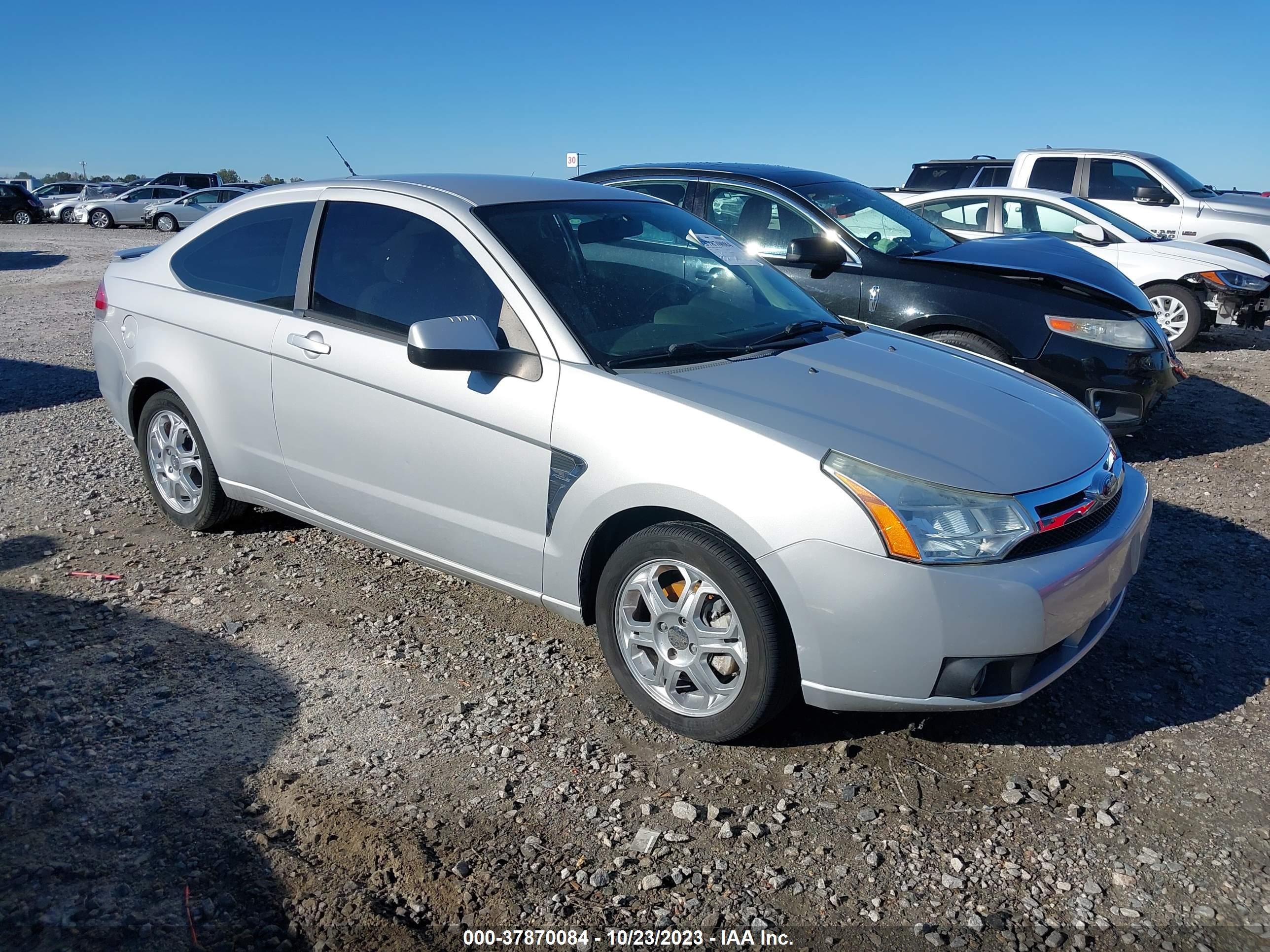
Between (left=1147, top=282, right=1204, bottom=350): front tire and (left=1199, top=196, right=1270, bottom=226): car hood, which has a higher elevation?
(left=1199, top=196, right=1270, bottom=226): car hood

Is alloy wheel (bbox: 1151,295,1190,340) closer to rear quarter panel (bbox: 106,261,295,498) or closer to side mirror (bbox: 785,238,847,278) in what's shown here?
side mirror (bbox: 785,238,847,278)

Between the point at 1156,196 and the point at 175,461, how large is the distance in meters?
11.1

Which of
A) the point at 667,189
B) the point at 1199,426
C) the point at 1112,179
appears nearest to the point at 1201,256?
the point at 1112,179

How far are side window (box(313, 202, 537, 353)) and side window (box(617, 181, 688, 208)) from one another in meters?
3.39

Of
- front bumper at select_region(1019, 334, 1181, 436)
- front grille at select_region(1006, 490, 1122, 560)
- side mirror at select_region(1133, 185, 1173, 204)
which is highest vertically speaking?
side mirror at select_region(1133, 185, 1173, 204)

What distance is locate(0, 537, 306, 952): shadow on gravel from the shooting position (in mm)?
2414

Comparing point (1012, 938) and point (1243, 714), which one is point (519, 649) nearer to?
point (1012, 938)

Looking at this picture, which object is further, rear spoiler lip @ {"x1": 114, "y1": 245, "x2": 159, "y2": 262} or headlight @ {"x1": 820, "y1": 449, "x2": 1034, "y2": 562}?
rear spoiler lip @ {"x1": 114, "y1": 245, "x2": 159, "y2": 262}

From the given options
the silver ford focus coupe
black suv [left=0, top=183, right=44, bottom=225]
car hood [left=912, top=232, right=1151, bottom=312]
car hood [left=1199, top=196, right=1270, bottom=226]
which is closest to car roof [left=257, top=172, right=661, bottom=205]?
the silver ford focus coupe

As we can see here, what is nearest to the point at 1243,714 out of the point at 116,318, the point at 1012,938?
the point at 1012,938

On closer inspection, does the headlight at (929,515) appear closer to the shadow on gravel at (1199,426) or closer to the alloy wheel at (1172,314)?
the shadow on gravel at (1199,426)

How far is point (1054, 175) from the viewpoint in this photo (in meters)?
12.3

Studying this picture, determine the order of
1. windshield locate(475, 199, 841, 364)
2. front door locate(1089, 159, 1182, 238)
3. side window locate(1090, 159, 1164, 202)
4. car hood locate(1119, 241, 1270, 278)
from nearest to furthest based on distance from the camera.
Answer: windshield locate(475, 199, 841, 364)
car hood locate(1119, 241, 1270, 278)
front door locate(1089, 159, 1182, 238)
side window locate(1090, 159, 1164, 202)

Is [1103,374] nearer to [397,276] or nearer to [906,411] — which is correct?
[906,411]
